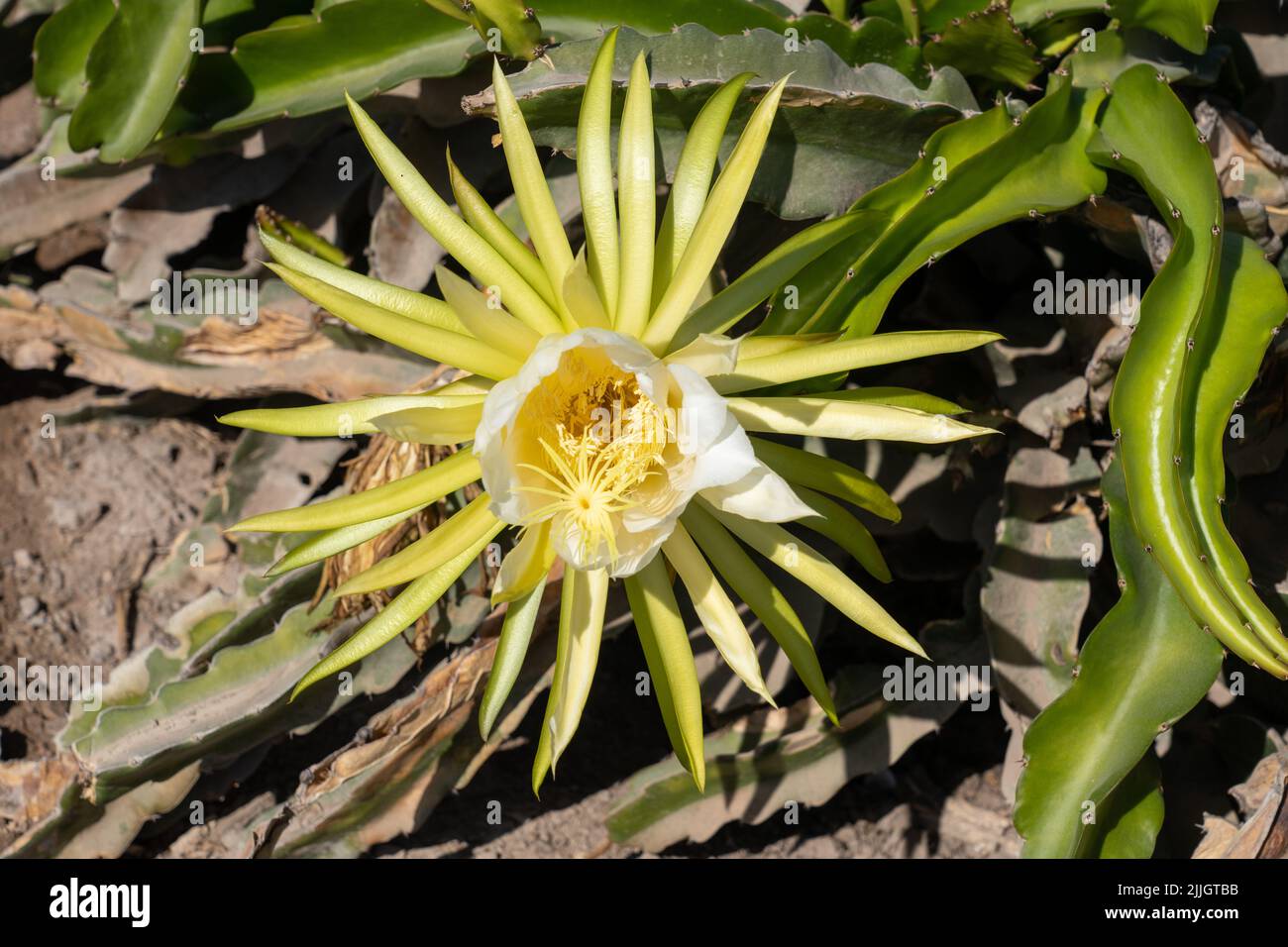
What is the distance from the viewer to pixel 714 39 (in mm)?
1440

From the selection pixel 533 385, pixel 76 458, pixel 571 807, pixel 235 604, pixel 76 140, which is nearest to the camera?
pixel 533 385

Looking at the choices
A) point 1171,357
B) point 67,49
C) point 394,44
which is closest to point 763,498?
point 1171,357

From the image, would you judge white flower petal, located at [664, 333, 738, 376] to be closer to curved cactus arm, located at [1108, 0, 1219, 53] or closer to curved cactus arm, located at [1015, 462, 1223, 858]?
curved cactus arm, located at [1015, 462, 1223, 858]

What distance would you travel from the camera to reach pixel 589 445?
3.90ft

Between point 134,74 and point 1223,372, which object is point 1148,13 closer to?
point 1223,372

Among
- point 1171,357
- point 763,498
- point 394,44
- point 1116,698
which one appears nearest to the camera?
point 763,498

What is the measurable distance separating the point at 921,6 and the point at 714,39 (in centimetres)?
38

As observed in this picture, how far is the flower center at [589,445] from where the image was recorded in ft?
3.79

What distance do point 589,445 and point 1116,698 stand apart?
31.1 inches

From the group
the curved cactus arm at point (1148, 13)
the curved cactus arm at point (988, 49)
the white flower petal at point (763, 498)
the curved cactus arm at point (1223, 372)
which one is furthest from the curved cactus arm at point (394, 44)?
the white flower petal at point (763, 498)

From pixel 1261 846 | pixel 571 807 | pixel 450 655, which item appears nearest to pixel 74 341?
pixel 450 655

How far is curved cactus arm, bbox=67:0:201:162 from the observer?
5.65 feet
